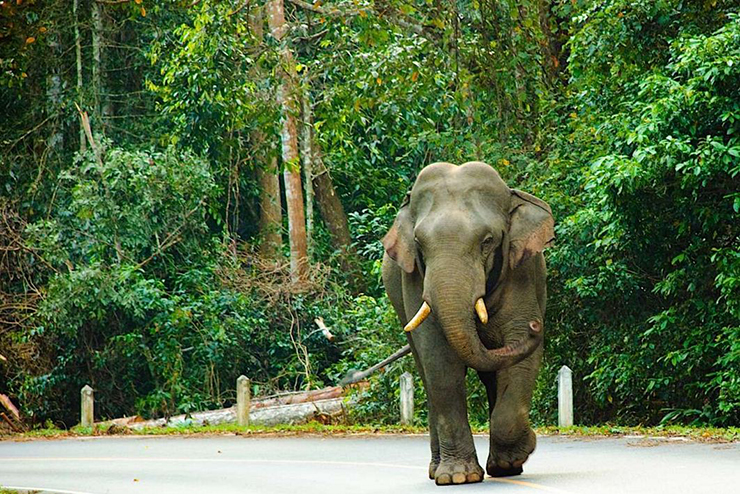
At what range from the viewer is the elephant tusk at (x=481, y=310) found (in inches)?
407

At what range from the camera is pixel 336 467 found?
1398 centimetres

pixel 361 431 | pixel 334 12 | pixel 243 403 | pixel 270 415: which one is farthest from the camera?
pixel 334 12

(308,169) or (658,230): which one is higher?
(308,169)

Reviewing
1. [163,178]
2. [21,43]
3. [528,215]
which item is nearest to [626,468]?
[528,215]

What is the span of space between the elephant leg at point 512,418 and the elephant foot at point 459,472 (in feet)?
1.02

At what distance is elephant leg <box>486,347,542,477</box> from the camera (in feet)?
35.8

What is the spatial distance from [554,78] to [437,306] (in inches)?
572

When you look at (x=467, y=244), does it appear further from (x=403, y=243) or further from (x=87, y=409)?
(x=87, y=409)

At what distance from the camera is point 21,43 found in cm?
1512

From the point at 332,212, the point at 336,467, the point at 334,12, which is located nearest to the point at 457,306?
the point at 336,467

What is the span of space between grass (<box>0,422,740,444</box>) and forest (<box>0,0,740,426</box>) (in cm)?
105

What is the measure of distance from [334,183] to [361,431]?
1585 cm

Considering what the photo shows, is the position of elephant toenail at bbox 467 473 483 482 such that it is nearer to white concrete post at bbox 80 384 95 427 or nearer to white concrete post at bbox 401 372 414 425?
white concrete post at bbox 401 372 414 425

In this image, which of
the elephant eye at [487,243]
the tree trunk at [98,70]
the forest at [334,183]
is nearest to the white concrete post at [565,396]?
the forest at [334,183]
